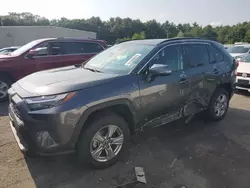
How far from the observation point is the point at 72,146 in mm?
2881

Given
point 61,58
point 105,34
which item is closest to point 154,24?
point 105,34

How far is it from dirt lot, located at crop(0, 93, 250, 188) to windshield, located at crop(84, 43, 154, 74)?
4.42 ft

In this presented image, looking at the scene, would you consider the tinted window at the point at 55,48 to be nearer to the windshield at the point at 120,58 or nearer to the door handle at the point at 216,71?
the windshield at the point at 120,58

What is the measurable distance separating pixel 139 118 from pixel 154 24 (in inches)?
3827

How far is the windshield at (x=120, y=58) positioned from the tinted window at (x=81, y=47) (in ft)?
11.4

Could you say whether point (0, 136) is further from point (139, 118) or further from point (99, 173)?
point (139, 118)

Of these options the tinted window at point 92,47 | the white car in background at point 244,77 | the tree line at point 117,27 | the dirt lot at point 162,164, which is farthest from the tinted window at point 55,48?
the tree line at point 117,27

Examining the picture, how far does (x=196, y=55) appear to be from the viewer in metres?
4.38

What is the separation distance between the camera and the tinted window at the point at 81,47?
7.48m

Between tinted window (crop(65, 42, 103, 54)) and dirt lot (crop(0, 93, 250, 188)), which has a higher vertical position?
tinted window (crop(65, 42, 103, 54))

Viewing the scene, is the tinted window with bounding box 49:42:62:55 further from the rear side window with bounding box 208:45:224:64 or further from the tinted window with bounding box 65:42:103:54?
the rear side window with bounding box 208:45:224:64

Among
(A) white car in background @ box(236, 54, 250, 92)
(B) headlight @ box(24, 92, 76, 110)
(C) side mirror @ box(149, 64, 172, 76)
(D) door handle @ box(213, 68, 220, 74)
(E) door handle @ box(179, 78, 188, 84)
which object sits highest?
(C) side mirror @ box(149, 64, 172, 76)

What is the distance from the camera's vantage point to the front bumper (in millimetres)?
2664

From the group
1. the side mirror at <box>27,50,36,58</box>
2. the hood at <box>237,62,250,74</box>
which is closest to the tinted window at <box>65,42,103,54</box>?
the side mirror at <box>27,50,36,58</box>
